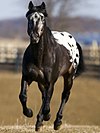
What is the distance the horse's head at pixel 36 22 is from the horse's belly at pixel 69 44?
1.46 m

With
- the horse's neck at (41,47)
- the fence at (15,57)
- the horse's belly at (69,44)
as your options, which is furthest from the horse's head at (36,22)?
the fence at (15,57)

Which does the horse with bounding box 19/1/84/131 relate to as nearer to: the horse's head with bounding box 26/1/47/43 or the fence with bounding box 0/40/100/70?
the horse's head with bounding box 26/1/47/43

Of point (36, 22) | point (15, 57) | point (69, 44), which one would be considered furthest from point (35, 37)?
point (15, 57)

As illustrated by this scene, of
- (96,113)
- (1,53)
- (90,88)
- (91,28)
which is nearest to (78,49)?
(96,113)

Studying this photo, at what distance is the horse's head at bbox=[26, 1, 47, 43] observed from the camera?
8836 millimetres

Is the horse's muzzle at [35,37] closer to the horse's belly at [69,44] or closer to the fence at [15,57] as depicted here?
the horse's belly at [69,44]

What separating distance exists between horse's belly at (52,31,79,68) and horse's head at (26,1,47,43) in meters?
1.46

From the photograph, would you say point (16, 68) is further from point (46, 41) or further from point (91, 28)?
point (91, 28)

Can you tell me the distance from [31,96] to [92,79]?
6.23 meters

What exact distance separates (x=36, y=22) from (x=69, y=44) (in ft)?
7.59

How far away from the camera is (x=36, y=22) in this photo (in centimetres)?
895

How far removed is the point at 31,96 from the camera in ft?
93.9

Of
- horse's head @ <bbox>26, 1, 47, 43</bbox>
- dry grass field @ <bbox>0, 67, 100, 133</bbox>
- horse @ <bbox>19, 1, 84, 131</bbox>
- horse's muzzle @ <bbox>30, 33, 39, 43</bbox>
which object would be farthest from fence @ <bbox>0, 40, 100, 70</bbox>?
horse's muzzle @ <bbox>30, 33, 39, 43</bbox>

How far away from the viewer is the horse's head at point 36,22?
8836 millimetres
